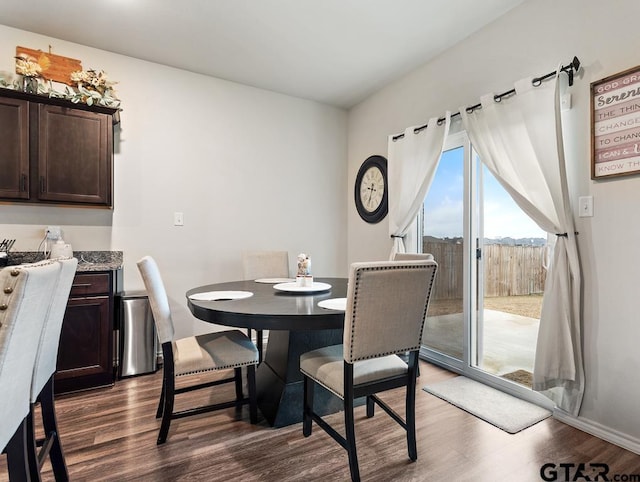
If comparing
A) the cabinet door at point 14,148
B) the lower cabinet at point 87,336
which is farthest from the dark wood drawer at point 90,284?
the cabinet door at point 14,148

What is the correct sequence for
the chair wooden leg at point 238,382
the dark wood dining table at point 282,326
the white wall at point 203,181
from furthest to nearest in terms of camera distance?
1. the white wall at point 203,181
2. the chair wooden leg at point 238,382
3. the dark wood dining table at point 282,326

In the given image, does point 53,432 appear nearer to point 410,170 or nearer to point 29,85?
point 29,85

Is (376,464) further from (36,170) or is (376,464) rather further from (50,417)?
(36,170)

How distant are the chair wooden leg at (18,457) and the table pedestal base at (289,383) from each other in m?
1.18

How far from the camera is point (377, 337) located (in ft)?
5.17

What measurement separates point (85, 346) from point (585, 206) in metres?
3.43

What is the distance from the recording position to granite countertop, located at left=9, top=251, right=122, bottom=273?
8.43ft

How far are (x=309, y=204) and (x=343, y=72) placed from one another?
1.42m

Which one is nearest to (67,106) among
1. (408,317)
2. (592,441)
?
(408,317)

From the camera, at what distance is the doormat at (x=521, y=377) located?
2.41 metres

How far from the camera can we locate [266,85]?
3.60 m

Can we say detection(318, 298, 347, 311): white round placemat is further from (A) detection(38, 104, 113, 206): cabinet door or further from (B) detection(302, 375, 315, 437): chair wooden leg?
(A) detection(38, 104, 113, 206): cabinet door

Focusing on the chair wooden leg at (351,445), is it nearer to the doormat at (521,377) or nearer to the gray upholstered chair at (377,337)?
the gray upholstered chair at (377,337)

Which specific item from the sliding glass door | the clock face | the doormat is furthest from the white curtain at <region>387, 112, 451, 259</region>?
the doormat
